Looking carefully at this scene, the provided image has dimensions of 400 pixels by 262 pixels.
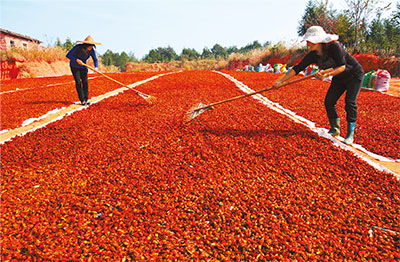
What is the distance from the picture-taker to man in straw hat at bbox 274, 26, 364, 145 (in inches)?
103

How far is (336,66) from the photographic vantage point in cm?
267

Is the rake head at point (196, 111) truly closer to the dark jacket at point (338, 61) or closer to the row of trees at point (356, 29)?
the dark jacket at point (338, 61)

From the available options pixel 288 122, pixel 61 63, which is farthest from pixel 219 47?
pixel 288 122

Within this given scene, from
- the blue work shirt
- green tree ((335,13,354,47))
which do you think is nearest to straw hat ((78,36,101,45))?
the blue work shirt

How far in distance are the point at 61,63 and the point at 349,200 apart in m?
17.1

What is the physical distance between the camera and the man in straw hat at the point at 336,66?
261cm

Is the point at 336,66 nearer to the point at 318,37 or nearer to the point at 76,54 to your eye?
the point at 318,37

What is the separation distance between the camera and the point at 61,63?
14.7 metres

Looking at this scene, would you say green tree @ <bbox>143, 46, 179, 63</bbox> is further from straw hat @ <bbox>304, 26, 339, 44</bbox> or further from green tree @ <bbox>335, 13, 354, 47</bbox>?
straw hat @ <bbox>304, 26, 339, 44</bbox>

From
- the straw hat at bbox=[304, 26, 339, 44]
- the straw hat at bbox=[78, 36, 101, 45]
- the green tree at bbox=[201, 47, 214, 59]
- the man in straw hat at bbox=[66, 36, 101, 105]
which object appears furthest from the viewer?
the green tree at bbox=[201, 47, 214, 59]

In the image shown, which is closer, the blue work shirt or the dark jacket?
the dark jacket

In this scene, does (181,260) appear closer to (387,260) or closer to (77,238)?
(77,238)

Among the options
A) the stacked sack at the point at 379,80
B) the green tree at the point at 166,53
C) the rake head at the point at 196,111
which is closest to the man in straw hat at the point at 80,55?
the rake head at the point at 196,111

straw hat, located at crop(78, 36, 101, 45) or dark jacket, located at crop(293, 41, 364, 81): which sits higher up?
straw hat, located at crop(78, 36, 101, 45)
